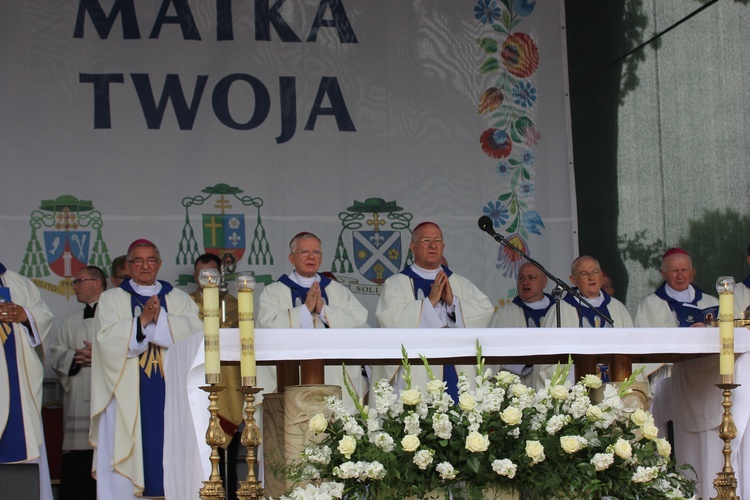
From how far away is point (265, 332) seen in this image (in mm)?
5039

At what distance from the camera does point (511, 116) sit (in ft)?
33.7

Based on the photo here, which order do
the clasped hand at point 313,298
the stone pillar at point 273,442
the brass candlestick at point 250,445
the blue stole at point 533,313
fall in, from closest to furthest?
the brass candlestick at point 250,445
the stone pillar at point 273,442
the clasped hand at point 313,298
the blue stole at point 533,313

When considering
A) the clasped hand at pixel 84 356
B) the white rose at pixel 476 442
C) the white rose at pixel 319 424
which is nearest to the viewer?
the white rose at pixel 476 442

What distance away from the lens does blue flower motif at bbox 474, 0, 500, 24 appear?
34.2ft

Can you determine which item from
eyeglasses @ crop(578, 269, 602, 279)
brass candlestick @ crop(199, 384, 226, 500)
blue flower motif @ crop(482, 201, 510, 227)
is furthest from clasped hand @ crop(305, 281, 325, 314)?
blue flower motif @ crop(482, 201, 510, 227)

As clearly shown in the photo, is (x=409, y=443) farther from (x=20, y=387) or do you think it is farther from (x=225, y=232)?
(x=225, y=232)

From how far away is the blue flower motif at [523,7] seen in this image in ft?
34.3

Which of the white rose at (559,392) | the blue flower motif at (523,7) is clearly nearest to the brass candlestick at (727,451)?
the white rose at (559,392)

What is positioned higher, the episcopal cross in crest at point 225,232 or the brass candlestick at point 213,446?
the episcopal cross in crest at point 225,232

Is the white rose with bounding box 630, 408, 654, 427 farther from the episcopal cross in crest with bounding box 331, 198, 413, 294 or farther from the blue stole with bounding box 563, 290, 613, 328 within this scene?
the episcopal cross in crest with bounding box 331, 198, 413, 294

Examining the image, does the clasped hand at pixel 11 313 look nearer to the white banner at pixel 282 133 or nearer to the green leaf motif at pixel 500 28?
the white banner at pixel 282 133

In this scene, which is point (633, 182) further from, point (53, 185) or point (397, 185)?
point (53, 185)

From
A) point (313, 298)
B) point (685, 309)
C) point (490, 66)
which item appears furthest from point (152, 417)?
point (490, 66)

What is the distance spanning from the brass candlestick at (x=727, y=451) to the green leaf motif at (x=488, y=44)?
5731 millimetres
